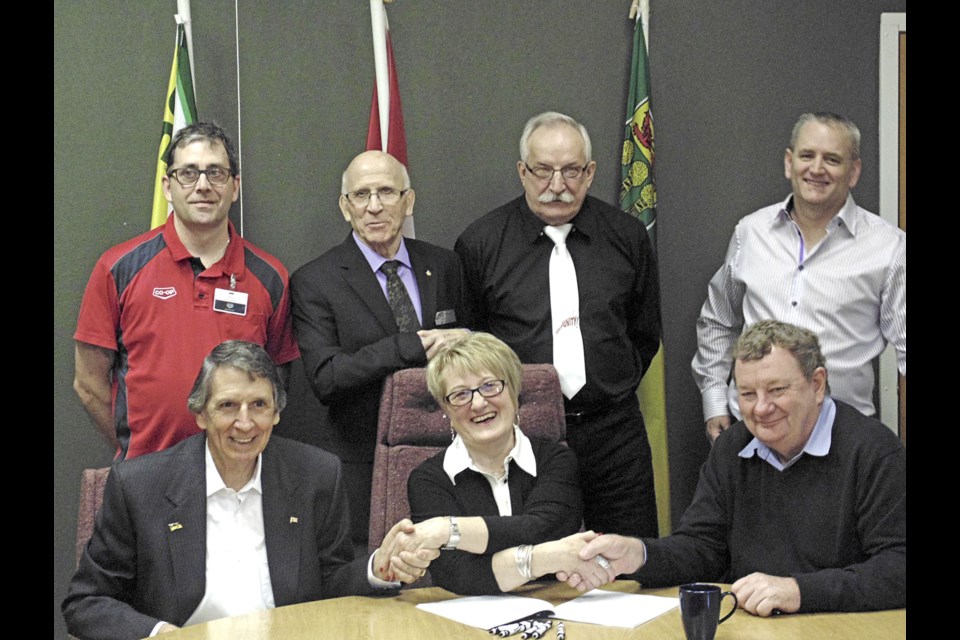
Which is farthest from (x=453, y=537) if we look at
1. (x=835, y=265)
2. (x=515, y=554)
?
(x=835, y=265)

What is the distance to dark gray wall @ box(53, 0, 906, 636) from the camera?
4.02m

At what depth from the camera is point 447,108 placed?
4.25 metres

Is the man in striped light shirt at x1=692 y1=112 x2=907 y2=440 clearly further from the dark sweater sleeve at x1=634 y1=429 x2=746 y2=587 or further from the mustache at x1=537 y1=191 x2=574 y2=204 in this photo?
the dark sweater sleeve at x1=634 y1=429 x2=746 y2=587

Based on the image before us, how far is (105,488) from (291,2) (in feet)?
7.40

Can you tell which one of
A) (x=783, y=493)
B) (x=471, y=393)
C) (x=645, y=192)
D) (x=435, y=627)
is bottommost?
(x=435, y=627)

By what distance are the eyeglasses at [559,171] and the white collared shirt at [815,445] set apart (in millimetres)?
1178

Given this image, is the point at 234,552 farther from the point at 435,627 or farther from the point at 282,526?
the point at 435,627

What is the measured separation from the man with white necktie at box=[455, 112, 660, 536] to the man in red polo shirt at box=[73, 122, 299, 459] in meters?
0.76

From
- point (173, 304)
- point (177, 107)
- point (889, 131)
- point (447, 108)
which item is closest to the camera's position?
point (173, 304)

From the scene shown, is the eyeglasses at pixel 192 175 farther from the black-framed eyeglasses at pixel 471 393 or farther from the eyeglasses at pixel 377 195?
the black-framed eyeglasses at pixel 471 393

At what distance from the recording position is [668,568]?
239 cm

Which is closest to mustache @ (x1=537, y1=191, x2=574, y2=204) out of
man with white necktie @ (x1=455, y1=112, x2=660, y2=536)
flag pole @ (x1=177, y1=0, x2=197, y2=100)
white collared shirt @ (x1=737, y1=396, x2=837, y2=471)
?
man with white necktie @ (x1=455, y1=112, x2=660, y2=536)

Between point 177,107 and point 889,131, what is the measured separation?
9.21 feet
